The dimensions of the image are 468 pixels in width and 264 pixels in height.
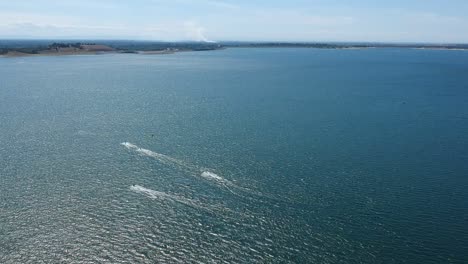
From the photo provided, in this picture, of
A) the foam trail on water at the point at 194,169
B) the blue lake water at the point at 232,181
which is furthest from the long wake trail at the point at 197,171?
the blue lake water at the point at 232,181

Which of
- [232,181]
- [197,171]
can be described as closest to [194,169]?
[197,171]

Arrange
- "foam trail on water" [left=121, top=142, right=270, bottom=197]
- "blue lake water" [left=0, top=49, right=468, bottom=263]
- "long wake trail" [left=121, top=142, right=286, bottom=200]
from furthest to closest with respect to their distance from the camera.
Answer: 1. "foam trail on water" [left=121, top=142, right=270, bottom=197]
2. "long wake trail" [left=121, top=142, right=286, bottom=200]
3. "blue lake water" [left=0, top=49, right=468, bottom=263]

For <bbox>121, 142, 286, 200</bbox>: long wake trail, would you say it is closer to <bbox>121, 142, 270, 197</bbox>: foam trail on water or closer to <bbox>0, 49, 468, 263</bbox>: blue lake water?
<bbox>121, 142, 270, 197</bbox>: foam trail on water

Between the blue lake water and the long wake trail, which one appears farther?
the long wake trail

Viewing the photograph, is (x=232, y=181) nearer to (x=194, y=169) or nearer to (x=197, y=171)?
(x=197, y=171)

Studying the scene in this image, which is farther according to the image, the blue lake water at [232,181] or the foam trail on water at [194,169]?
the foam trail on water at [194,169]

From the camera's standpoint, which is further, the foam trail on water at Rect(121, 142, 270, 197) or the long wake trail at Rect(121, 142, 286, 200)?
the foam trail on water at Rect(121, 142, 270, 197)

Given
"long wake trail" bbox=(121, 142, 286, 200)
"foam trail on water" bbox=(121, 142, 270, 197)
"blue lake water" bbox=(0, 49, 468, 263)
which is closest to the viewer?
"blue lake water" bbox=(0, 49, 468, 263)

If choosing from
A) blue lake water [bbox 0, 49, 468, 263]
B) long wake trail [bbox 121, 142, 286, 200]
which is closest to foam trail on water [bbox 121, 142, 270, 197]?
long wake trail [bbox 121, 142, 286, 200]

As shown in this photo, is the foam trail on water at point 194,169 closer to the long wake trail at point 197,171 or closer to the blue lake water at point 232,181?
the long wake trail at point 197,171
